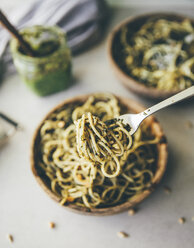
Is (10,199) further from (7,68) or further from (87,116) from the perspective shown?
(7,68)

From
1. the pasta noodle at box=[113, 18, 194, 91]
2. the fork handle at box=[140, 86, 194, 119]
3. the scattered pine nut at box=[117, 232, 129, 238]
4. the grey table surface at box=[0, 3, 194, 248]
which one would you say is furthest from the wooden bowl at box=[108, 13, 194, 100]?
the scattered pine nut at box=[117, 232, 129, 238]

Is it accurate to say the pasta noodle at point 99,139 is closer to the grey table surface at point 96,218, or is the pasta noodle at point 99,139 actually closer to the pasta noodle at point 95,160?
the pasta noodle at point 95,160

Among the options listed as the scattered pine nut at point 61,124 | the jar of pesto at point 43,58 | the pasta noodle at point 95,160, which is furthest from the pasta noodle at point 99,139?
the jar of pesto at point 43,58

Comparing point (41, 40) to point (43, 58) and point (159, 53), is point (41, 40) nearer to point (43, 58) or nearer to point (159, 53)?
point (43, 58)

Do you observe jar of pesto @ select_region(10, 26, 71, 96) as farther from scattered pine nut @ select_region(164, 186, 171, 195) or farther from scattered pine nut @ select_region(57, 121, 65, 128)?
scattered pine nut @ select_region(164, 186, 171, 195)

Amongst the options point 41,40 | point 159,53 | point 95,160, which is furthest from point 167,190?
point 41,40

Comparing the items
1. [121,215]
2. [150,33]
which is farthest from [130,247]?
[150,33]

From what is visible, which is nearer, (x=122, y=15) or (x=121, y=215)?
(x=121, y=215)
